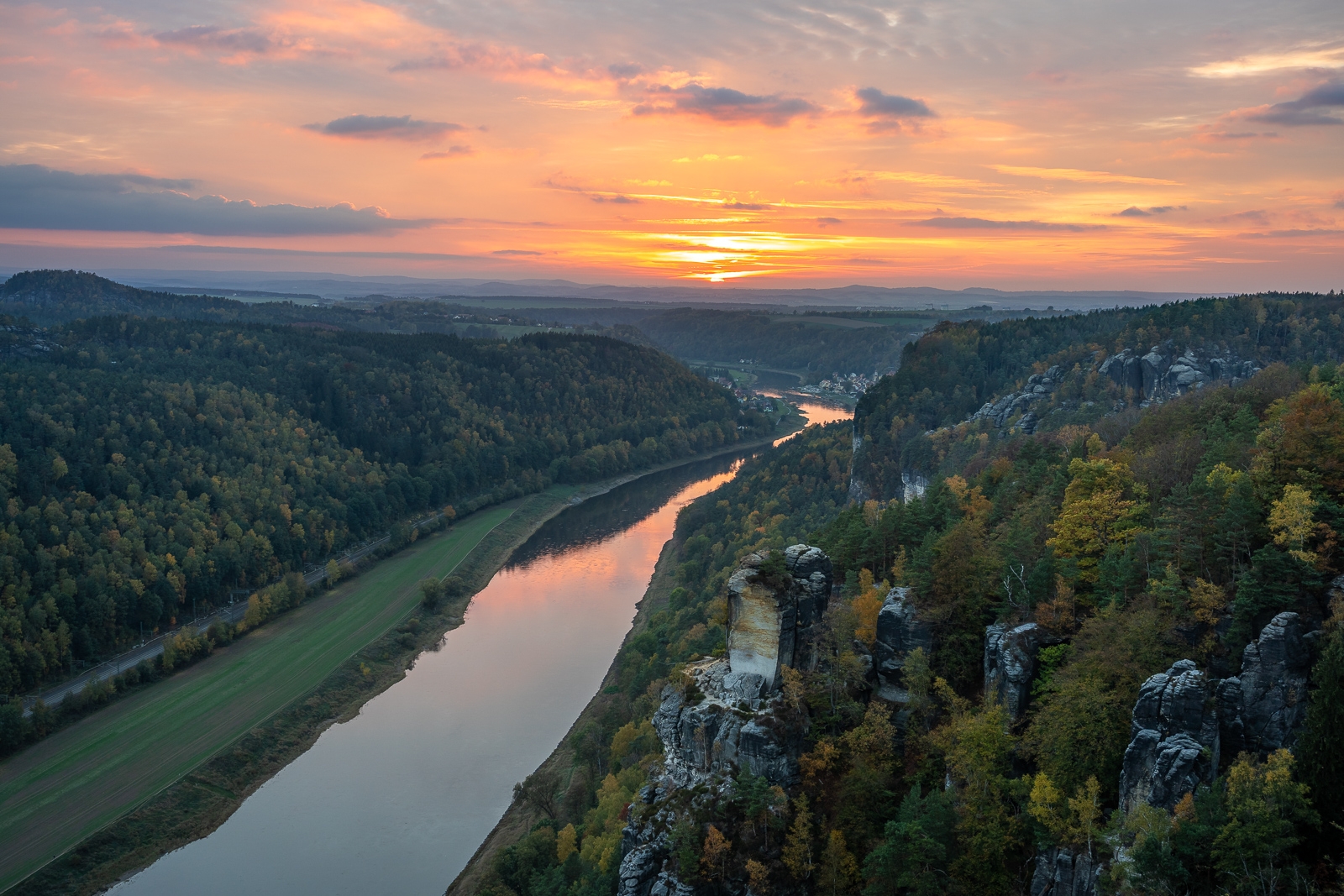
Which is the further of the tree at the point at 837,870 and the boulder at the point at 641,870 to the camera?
the boulder at the point at 641,870

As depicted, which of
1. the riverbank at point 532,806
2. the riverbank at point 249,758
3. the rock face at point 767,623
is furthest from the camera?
the riverbank at point 249,758

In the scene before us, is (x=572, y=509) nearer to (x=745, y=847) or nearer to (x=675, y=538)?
(x=675, y=538)

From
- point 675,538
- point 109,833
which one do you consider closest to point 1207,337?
point 675,538

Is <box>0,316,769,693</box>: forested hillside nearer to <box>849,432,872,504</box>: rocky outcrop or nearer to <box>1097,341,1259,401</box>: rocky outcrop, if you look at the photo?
<box>849,432,872,504</box>: rocky outcrop

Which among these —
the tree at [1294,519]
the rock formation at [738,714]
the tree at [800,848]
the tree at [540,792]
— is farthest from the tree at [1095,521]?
the tree at [540,792]

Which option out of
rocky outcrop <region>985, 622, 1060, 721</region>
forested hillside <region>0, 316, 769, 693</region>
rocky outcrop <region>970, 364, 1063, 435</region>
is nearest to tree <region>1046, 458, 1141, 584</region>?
rocky outcrop <region>985, 622, 1060, 721</region>

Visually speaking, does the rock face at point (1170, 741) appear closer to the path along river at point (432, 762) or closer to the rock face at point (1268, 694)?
the rock face at point (1268, 694)

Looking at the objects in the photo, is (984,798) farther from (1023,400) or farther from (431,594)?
(1023,400)
